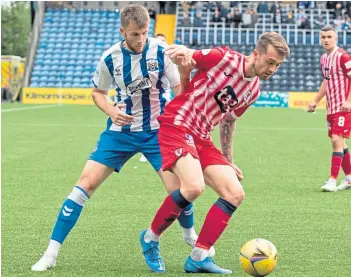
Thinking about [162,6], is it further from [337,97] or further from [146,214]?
[146,214]

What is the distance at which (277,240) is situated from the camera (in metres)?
7.16

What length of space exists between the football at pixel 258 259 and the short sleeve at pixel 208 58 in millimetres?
1249

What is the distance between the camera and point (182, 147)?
19.5ft

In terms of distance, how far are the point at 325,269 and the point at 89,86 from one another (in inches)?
1536

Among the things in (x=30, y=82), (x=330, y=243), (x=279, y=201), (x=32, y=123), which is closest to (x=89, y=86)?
(x=30, y=82)

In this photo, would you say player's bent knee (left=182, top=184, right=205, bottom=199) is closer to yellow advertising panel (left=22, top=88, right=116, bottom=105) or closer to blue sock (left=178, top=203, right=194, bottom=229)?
blue sock (left=178, top=203, right=194, bottom=229)

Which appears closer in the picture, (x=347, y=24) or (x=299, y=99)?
(x=299, y=99)

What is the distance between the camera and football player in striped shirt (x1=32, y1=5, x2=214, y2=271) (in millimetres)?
6203

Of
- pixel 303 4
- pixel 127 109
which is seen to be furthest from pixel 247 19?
pixel 127 109

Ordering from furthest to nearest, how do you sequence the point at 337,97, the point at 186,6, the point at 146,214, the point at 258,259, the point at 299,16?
the point at 186,6, the point at 299,16, the point at 337,97, the point at 146,214, the point at 258,259

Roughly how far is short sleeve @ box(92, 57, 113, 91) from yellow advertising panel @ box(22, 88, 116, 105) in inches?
1384

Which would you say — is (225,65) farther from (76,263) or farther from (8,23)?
(8,23)

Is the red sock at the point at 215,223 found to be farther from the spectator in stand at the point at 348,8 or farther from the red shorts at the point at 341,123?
the spectator in stand at the point at 348,8

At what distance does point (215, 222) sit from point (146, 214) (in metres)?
2.88
